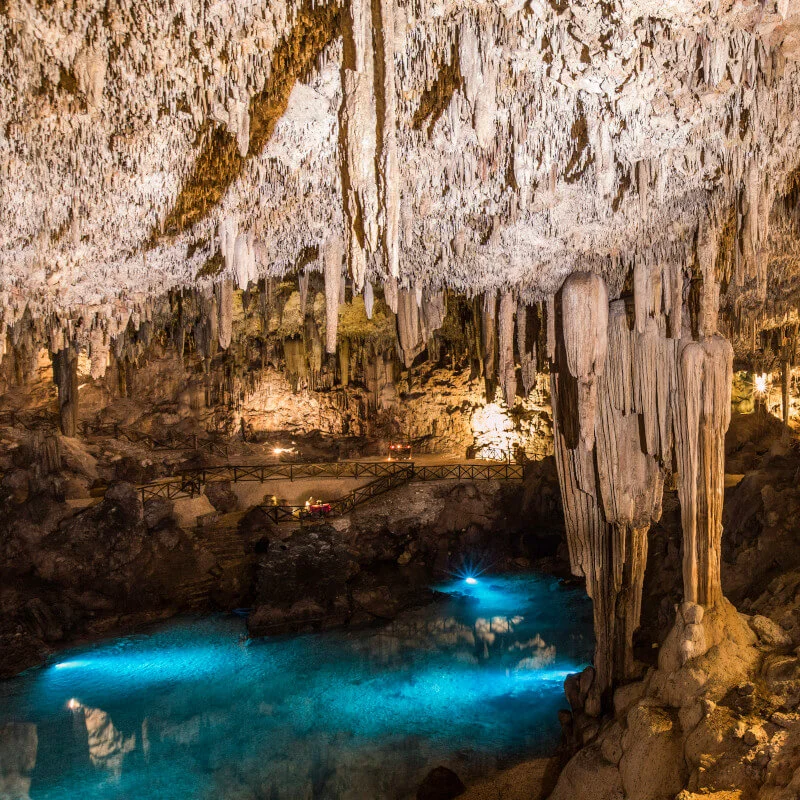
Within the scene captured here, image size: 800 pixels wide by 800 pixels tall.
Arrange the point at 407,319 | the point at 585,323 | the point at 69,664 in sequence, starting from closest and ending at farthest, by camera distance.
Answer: the point at 585,323
the point at 407,319
the point at 69,664

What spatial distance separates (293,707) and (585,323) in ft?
22.6

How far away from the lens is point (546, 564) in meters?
14.7

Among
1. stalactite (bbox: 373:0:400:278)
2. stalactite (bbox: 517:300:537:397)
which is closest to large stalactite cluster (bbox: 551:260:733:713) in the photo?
stalactite (bbox: 517:300:537:397)

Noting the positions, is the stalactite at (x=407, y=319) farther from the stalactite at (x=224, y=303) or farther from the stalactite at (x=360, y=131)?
the stalactite at (x=360, y=131)

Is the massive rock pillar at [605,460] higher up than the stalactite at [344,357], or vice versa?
the stalactite at [344,357]

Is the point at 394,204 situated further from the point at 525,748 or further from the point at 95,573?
the point at 95,573

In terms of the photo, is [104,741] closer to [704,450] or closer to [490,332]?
[490,332]

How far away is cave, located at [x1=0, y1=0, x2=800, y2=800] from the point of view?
3.12 meters

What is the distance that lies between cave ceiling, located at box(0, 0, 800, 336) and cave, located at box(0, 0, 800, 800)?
0.08 feet

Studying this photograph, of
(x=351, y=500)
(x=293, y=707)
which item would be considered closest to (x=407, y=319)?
(x=293, y=707)

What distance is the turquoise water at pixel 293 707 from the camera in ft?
23.6

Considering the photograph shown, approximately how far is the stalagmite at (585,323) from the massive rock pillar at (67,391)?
12.9m

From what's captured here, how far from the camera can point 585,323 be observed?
5938 mm

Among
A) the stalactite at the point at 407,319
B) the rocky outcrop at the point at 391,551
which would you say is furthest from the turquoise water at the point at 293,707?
the stalactite at the point at 407,319
